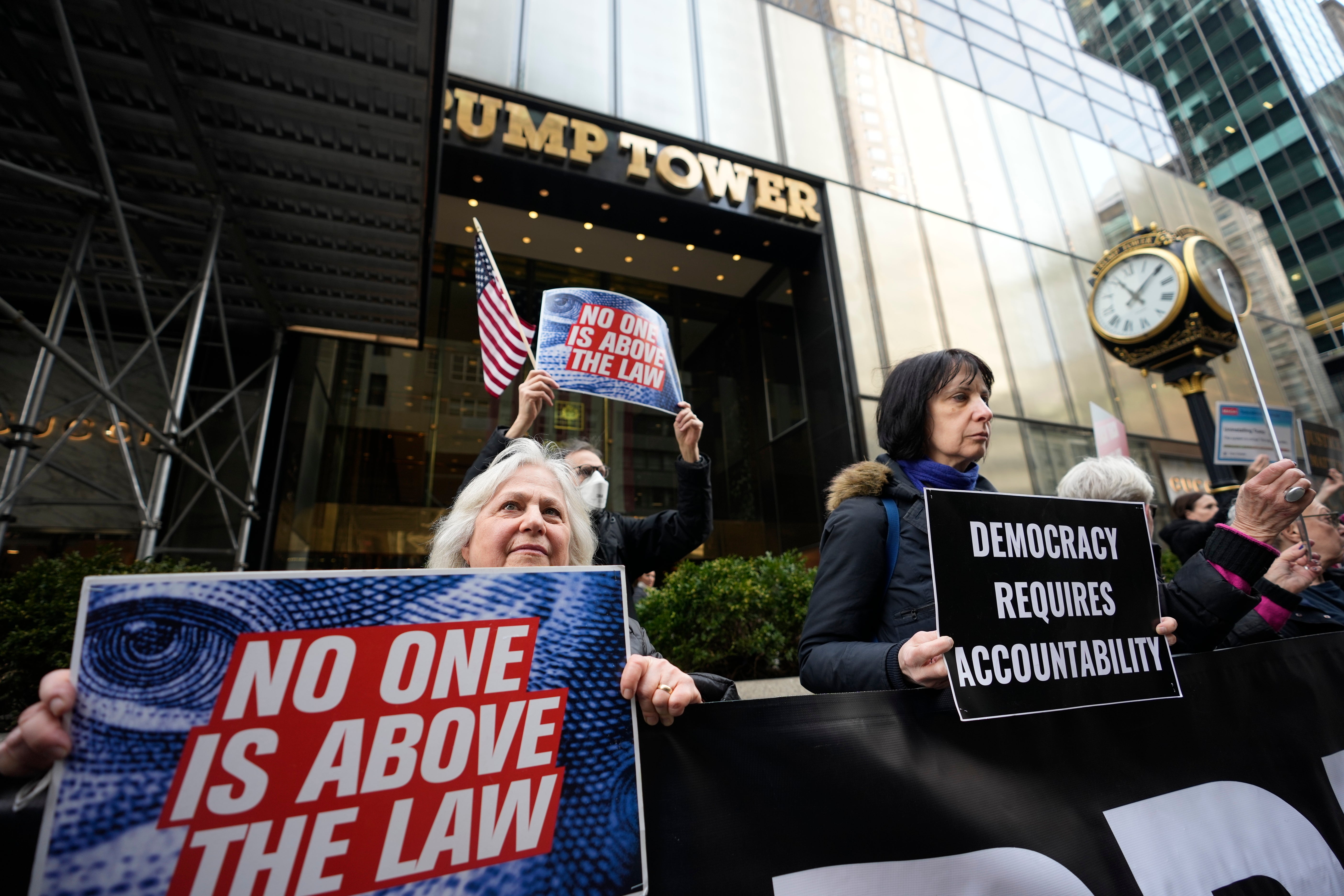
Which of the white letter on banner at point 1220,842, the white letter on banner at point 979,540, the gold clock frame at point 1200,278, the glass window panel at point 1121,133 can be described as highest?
the glass window panel at point 1121,133

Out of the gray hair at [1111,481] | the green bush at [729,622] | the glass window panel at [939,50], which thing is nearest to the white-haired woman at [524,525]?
the gray hair at [1111,481]

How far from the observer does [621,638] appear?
3.87ft

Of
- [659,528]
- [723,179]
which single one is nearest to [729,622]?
[659,528]

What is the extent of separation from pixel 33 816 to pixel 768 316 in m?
11.7

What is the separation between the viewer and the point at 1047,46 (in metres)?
15.6

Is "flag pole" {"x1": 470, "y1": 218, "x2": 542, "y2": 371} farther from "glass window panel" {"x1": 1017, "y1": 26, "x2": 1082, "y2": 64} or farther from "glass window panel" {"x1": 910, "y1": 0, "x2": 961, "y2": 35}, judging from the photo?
"glass window panel" {"x1": 1017, "y1": 26, "x2": 1082, "y2": 64}

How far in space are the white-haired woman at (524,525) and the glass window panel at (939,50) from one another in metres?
14.1

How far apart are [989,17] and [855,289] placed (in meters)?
10.1

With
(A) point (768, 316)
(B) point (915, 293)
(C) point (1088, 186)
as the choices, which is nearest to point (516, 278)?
(A) point (768, 316)

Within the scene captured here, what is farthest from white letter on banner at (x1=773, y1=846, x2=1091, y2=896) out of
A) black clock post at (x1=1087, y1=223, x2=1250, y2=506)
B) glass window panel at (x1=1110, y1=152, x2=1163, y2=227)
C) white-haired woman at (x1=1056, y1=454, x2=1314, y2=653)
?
glass window panel at (x1=1110, y1=152, x2=1163, y2=227)

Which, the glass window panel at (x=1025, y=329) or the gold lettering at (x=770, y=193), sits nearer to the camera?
the gold lettering at (x=770, y=193)

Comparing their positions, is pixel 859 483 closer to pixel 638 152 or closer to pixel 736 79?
pixel 638 152

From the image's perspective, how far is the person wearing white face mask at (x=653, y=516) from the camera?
2.79m

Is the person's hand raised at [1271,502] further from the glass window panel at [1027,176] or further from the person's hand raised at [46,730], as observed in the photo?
the glass window panel at [1027,176]
